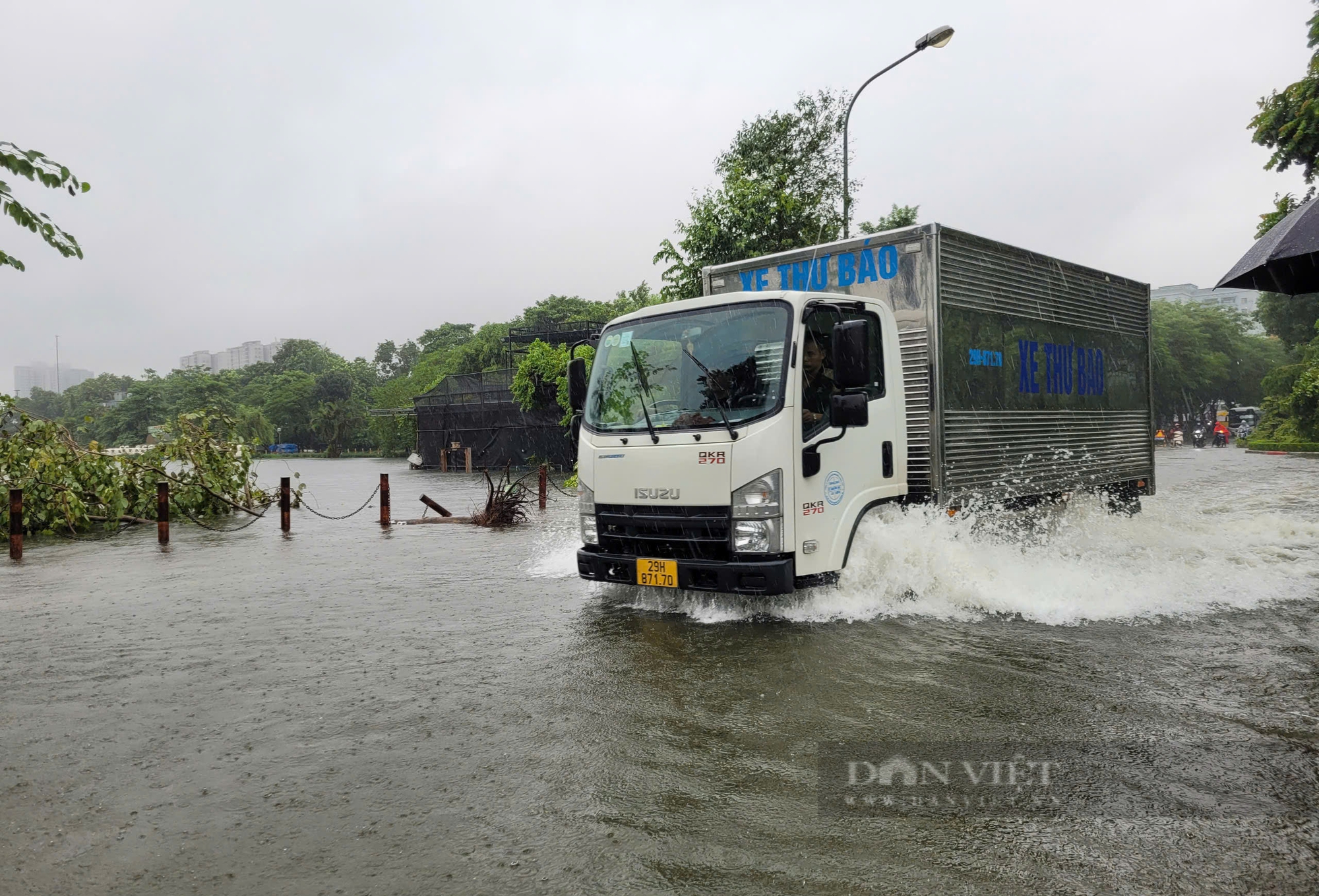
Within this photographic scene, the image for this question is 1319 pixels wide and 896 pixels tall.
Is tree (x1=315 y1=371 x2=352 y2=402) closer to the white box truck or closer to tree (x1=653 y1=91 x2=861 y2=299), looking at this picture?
tree (x1=653 y1=91 x2=861 y2=299)

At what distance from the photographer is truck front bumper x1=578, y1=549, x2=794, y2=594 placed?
6117mm

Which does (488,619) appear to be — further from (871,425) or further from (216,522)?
(216,522)

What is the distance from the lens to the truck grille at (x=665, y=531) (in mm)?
6316

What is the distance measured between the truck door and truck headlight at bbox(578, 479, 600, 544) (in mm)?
1663

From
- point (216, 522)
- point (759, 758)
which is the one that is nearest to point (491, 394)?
point (216, 522)

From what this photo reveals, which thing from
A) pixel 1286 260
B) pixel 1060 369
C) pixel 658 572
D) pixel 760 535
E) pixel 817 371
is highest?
pixel 1286 260

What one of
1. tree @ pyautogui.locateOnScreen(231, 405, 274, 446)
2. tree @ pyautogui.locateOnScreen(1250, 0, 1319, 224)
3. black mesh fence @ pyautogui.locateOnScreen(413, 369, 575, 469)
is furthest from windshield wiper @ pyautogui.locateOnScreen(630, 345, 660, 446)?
tree @ pyautogui.locateOnScreen(231, 405, 274, 446)

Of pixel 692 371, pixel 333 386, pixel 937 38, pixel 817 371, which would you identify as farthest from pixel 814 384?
pixel 333 386

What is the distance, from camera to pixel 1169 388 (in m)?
68.2

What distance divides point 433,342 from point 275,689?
4031 inches

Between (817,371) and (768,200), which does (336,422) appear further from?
(817,371)

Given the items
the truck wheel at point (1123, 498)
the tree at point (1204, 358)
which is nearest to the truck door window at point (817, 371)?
the truck wheel at point (1123, 498)

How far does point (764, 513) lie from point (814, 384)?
3.33 ft

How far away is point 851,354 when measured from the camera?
19.8ft
